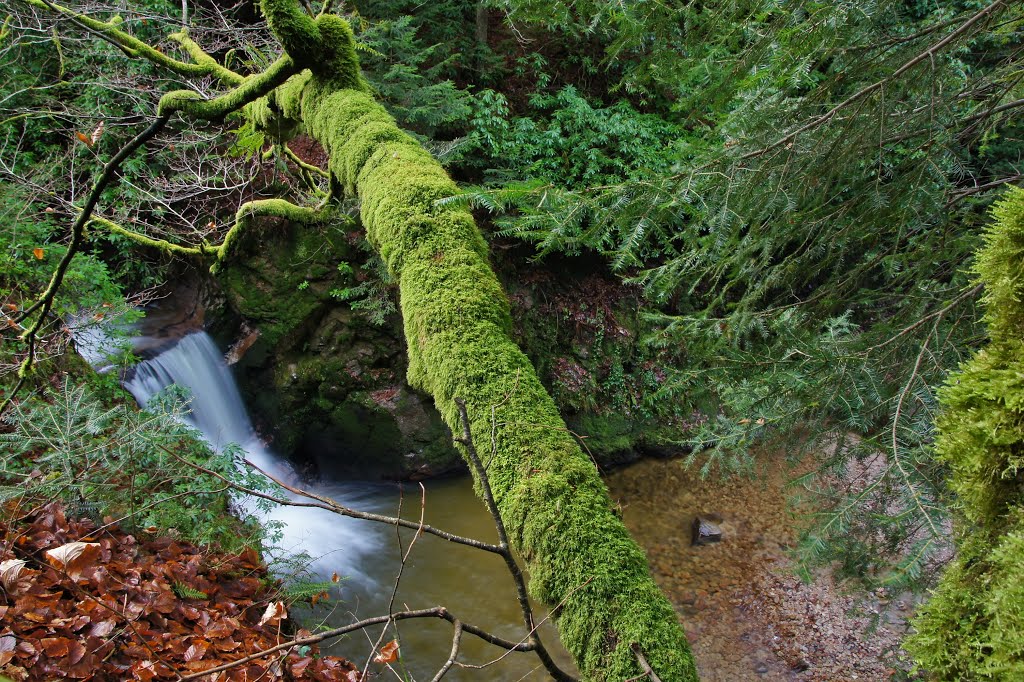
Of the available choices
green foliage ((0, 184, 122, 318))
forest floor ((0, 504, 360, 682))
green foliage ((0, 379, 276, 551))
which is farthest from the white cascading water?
forest floor ((0, 504, 360, 682))

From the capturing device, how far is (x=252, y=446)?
23.9 feet

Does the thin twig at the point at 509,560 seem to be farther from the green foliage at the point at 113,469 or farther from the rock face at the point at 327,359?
the rock face at the point at 327,359

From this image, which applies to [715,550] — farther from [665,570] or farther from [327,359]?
[327,359]

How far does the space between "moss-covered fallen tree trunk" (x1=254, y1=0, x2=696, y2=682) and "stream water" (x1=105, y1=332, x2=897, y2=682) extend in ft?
7.95

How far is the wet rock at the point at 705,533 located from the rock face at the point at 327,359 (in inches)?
131

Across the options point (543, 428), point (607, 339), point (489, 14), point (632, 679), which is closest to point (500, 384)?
point (543, 428)

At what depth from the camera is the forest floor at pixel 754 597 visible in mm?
Answer: 4625

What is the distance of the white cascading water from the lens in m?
5.79

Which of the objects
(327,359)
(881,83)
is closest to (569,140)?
(327,359)

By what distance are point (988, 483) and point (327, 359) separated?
720 centimetres

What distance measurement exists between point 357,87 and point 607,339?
5769 millimetres

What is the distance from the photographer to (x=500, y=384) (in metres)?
2.30

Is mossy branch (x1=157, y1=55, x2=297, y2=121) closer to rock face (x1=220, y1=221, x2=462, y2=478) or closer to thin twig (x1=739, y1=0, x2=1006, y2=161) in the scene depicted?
thin twig (x1=739, y1=0, x2=1006, y2=161)

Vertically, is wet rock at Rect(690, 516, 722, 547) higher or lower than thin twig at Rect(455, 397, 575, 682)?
lower
